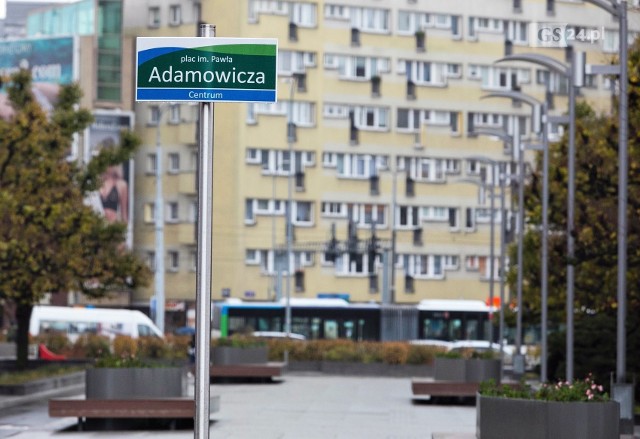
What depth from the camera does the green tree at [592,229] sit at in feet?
108

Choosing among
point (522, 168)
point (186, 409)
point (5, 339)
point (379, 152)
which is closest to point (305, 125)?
point (379, 152)

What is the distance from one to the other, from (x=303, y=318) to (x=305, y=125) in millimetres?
22708

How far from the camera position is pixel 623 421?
2944 centimetres

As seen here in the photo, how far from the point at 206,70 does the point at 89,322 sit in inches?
2598

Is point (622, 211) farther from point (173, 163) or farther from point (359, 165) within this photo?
point (173, 163)

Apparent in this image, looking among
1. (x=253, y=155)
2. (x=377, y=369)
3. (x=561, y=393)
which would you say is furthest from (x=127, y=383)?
(x=253, y=155)

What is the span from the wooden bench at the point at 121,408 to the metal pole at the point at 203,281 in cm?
1850

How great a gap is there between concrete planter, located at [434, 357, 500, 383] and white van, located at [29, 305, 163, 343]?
3095 centimetres

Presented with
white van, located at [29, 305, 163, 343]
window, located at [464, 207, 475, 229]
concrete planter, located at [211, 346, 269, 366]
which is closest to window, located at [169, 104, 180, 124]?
window, located at [464, 207, 475, 229]

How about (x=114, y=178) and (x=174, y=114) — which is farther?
(x=174, y=114)

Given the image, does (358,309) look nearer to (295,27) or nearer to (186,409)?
(295,27)

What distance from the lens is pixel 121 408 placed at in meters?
30.6

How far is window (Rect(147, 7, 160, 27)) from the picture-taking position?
340 feet

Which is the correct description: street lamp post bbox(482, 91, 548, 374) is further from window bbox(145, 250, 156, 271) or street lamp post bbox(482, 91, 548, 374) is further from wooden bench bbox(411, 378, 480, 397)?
window bbox(145, 250, 156, 271)
